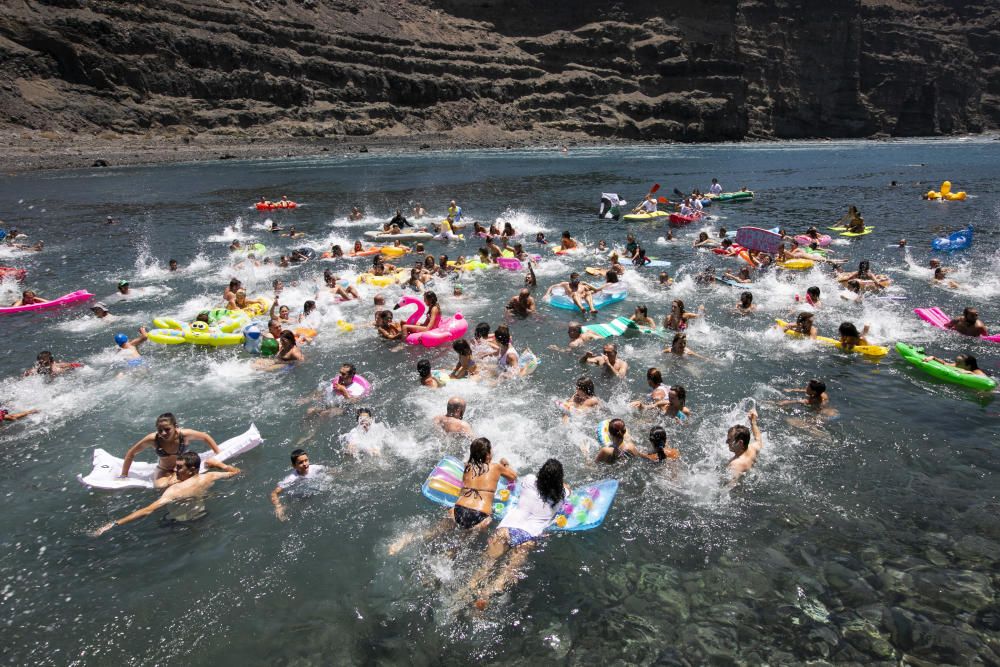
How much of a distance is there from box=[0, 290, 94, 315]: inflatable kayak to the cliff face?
58.0 m

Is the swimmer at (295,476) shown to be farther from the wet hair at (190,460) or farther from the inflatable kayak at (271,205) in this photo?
the inflatable kayak at (271,205)

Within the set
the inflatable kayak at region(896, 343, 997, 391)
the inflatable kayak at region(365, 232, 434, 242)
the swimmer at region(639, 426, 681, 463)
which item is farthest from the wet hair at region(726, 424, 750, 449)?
the inflatable kayak at region(365, 232, 434, 242)

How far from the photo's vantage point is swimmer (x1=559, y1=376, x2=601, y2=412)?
29.9ft

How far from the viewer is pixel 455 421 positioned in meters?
8.47

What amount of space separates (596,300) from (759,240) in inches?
310

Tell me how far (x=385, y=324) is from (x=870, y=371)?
9788mm

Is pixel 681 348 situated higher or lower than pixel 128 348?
higher

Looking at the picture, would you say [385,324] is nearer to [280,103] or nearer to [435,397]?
[435,397]

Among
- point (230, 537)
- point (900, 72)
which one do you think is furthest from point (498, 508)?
point (900, 72)

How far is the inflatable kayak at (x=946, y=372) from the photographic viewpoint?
9.51 m

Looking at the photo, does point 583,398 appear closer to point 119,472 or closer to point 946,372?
point 946,372

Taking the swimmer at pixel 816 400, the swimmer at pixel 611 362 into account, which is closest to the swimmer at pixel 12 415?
the swimmer at pixel 611 362

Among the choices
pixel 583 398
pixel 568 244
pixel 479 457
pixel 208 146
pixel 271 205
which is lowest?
pixel 583 398

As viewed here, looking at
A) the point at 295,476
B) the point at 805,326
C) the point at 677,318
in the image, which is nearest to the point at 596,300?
the point at 677,318
